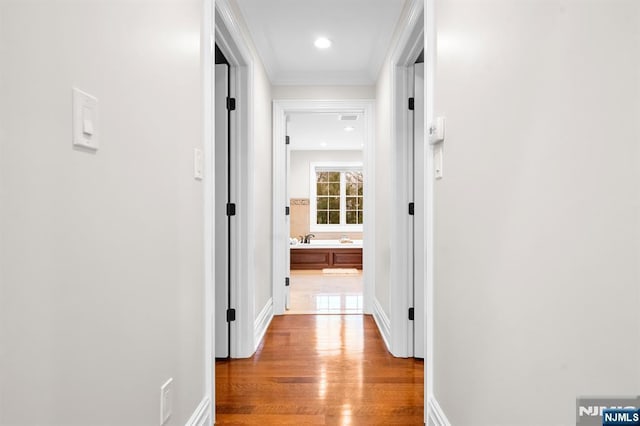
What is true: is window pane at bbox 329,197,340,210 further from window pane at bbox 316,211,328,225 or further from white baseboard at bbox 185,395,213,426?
white baseboard at bbox 185,395,213,426

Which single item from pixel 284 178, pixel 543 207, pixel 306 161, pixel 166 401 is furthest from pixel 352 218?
pixel 543 207

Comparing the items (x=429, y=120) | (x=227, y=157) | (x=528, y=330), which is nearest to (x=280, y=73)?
(x=227, y=157)

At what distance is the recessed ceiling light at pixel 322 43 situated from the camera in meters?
3.12

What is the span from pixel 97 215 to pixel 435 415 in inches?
61.3

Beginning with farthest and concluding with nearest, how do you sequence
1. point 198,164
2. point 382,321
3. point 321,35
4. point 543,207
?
point 382,321 → point 321,35 → point 198,164 → point 543,207

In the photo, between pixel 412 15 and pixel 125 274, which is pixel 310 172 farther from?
pixel 125 274

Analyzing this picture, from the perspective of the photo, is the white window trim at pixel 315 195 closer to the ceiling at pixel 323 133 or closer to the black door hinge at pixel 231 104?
the ceiling at pixel 323 133

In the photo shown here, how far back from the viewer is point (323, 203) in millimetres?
8617

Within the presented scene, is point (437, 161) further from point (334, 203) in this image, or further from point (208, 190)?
point (334, 203)

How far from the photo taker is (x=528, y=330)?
3.32 ft

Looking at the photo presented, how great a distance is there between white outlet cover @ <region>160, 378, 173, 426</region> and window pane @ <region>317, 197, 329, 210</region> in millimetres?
7204

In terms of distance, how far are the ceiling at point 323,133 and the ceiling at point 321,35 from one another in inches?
46.7

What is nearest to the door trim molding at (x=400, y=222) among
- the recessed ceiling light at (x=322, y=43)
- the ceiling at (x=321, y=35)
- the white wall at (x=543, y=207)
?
the ceiling at (x=321, y=35)

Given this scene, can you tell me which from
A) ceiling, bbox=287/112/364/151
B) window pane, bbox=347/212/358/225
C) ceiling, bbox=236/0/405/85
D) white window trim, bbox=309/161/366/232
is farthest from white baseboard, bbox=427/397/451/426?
window pane, bbox=347/212/358/225
